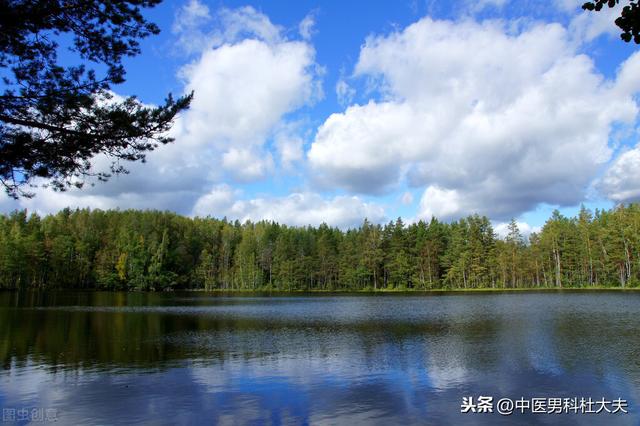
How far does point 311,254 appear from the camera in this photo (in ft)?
465

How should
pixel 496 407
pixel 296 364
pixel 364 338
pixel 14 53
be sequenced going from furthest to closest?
1. pixel 364 338
2. pixel 296 364
3. pixel 496 407
4. pixel 14 53

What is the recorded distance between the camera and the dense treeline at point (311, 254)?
360 feet

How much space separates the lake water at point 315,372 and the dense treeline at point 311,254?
8295 centimetres

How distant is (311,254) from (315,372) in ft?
401

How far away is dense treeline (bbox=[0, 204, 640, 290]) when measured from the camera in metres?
110

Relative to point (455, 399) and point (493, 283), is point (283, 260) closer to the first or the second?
point (493, 283)

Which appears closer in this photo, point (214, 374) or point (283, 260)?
point (214, 374)

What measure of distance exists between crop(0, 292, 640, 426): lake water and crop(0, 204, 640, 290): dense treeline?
82954 millimetres

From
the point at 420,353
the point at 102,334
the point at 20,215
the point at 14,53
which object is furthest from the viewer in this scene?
the point at 20,215

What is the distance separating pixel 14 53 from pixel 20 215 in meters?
151

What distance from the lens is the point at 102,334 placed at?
32.4 meters

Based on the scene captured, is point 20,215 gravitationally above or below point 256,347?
above

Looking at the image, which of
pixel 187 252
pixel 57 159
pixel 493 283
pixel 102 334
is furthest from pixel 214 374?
pixel 187 252

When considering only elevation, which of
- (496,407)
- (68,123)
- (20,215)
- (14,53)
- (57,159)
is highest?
(20,215)
